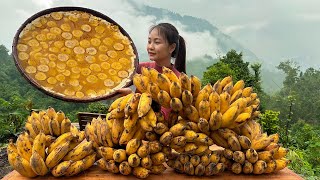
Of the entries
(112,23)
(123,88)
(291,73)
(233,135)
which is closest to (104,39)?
(112,23)

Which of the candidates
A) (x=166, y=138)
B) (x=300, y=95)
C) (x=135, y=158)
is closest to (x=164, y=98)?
(x=166, y=138)

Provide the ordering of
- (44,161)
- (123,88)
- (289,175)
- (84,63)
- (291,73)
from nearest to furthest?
(44,161)
(289,175)
(123,88)
(84,63)
(291,73)

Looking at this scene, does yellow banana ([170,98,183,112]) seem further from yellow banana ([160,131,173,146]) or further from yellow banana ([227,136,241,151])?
yellow banana ([227,136,241,151])

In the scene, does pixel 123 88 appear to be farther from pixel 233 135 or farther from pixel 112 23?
pixel 233 135

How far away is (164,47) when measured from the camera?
303cm

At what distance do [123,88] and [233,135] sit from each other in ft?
2.89

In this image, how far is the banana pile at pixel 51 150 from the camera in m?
2.06

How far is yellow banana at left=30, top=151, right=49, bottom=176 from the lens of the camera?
6.63 feet

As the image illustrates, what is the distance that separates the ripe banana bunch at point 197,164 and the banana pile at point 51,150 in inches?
15.2

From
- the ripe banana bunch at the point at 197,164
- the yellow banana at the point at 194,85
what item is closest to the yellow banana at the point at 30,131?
the ripe banana bunch at the point at 197,164

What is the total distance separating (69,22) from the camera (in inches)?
125

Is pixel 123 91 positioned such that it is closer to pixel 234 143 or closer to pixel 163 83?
pixel 163 83

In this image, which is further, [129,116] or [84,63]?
[84,63]

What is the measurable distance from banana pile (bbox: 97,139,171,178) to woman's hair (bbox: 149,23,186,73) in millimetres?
1101
